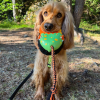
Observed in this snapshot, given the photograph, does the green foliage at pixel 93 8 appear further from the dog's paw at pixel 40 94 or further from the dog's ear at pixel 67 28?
the dog's paw at pixel 40 94

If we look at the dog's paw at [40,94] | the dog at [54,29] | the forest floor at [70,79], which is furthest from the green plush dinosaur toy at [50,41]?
the forest floor at [70,79]

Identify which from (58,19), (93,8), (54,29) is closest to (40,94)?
(54,29)

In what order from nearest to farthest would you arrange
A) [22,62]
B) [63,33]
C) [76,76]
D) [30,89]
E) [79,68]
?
[63,33] < [30,89] < [76,76] < [79,68] < [22,62]

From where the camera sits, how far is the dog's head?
61.8 inches

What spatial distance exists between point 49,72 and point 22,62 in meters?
1.53

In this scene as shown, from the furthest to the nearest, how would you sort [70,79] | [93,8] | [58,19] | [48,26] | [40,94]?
[93,8]
[70,79]
[40,94]
[58,19]
[48,26]

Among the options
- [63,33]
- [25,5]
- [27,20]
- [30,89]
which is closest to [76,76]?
[30,89]

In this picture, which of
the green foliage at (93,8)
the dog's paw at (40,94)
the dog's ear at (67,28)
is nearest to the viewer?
the dog's ear at (67,28)

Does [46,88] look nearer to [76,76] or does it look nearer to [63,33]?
Answer: [76,76]

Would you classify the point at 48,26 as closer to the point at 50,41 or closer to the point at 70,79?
the point at 50,41

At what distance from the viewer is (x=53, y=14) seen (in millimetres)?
1632

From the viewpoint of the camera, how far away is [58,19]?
5.50ft

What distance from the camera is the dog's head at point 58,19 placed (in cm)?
157

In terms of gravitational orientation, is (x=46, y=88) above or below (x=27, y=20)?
below
